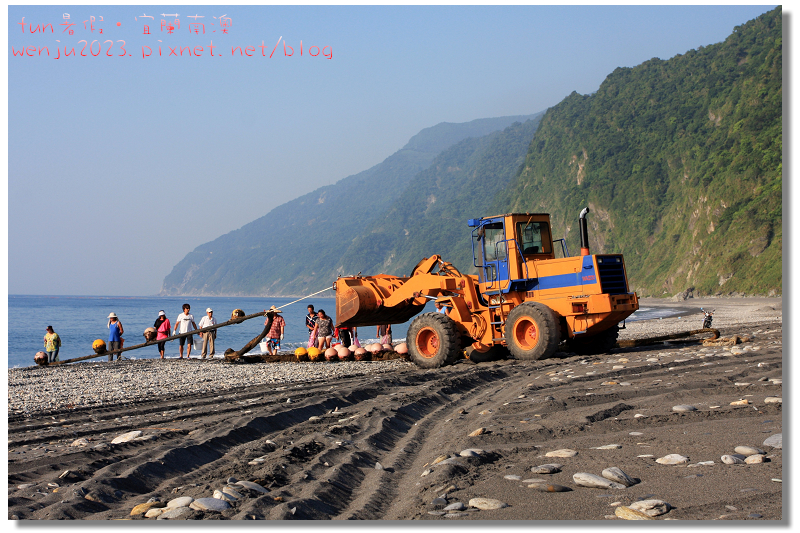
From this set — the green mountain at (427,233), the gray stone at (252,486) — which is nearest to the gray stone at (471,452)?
the gray stone at (252,486)

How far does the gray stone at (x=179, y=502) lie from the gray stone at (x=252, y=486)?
413 mm

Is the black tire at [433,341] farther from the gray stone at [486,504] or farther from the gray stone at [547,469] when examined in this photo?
the gray stone at [486,504]

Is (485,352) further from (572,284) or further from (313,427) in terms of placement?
(313,427)

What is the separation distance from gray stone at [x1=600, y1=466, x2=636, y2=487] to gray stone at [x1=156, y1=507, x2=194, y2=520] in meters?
2.80

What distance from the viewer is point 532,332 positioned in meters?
14.2

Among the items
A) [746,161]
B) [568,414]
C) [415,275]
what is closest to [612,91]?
[746,161]

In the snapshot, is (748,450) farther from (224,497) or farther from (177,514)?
(177,514)

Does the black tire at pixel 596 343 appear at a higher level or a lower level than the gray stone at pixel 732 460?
lower

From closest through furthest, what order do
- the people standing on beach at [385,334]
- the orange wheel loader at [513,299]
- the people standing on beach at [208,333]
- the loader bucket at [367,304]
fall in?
the orange wheel loader at [513,299] < the loader bucket at [367,304] < the people standing on beach at [208,333] < the people standing on beach at [385,334]

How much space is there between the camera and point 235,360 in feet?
58.5

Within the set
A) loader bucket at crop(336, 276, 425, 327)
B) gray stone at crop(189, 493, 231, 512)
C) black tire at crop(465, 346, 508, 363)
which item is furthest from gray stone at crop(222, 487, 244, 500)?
loader bucket at crop(336, 276, 425, 327)

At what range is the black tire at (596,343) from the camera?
15.3 m

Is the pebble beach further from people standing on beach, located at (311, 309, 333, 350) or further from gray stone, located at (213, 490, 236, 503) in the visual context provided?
people standing on beach, located at (311, 309, 333, 350)

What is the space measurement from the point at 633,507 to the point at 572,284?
1026 centimetres
